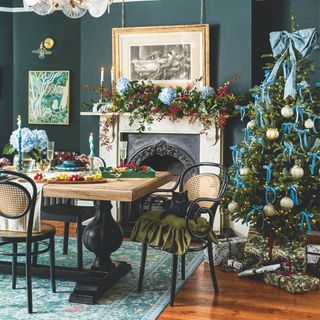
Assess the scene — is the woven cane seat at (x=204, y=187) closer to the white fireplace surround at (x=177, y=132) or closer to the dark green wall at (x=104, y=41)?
the white fireplace surround at (x=177, y=132)

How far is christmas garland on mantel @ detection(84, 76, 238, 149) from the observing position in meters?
5.17

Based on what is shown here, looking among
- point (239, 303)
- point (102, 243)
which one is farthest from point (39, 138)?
point (239, 303)

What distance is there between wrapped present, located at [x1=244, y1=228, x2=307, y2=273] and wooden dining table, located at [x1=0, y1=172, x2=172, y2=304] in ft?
2.79

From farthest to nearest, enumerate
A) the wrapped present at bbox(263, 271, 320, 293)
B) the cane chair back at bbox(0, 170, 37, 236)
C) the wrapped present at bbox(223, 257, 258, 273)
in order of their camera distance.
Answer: the wrapped present at bbox(223, 257, 258, 273)
the wrapped present at bbox(263, 271, 320, 293)
the cane chair back at bbox(0, 170, 37, 236)

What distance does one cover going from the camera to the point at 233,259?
4.23m

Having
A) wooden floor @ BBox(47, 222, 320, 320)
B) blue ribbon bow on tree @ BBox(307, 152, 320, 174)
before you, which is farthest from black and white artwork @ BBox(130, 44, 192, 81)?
wooden floor @ BBox(47, 222, 320, 320)

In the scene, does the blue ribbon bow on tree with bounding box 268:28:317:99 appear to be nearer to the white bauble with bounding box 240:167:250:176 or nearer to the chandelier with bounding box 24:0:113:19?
the white bauble with bounding box 240:167:250:176

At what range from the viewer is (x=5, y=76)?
265 inches

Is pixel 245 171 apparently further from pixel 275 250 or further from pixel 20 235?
pixel 20 235

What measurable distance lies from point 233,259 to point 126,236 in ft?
4.97

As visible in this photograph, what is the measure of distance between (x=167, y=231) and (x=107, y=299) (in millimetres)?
594

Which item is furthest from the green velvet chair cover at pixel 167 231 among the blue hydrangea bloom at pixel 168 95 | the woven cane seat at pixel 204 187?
the blue hydrangea bloom at pixel 168 95

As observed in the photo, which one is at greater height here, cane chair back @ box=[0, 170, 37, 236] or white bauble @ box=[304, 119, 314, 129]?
white bauble @ box=[304, 119, 314, 129]

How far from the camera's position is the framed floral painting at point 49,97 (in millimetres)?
6535
